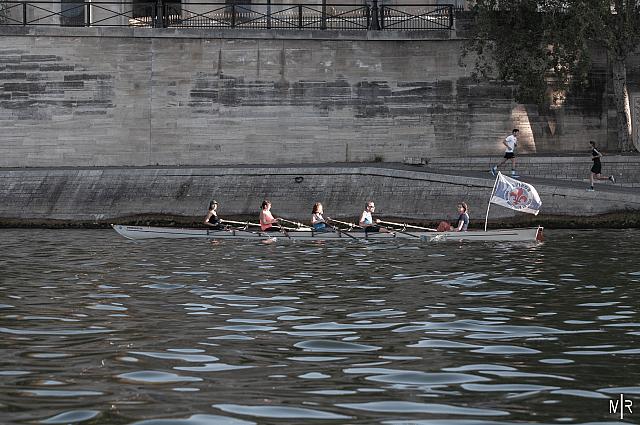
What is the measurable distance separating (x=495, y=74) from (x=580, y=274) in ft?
70.1

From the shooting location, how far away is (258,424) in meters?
9.95

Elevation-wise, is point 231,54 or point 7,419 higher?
point 231,54

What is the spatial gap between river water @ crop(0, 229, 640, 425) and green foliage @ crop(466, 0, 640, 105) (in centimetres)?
1473

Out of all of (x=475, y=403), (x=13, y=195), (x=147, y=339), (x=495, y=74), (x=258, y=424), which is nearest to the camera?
(x=258, y=424)

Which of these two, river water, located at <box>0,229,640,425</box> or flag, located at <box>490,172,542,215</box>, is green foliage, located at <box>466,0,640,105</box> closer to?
flag, located at <box>490,172,542,215</box>

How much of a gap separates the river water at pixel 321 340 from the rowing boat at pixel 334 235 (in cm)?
356

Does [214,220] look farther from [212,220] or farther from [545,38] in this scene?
[545,38]

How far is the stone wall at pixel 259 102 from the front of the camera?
43.2m

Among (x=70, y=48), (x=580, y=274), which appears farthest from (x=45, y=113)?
(x=580, y=274)

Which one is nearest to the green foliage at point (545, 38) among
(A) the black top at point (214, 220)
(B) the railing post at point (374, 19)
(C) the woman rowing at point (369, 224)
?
(B) the railing post at point (374, 19)

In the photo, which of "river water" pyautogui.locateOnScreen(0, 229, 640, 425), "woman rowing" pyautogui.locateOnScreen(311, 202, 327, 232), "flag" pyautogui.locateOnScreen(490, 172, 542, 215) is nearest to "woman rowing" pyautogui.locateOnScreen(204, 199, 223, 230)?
"woman rowing" pyautogui.locateOnScreen(311, 202, 327, 232)

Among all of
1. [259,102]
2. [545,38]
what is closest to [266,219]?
[259,102]

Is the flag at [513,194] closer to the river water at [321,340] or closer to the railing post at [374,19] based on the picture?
the river water at [321,340]

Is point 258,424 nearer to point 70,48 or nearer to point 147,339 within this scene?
point 147,339
